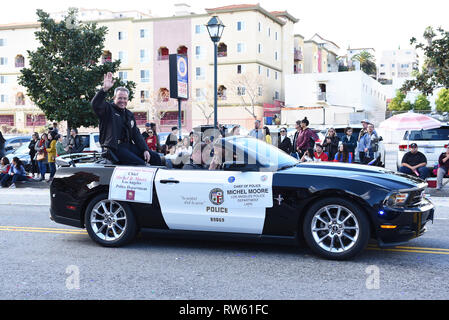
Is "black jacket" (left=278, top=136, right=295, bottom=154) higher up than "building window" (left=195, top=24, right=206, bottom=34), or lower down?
lower down

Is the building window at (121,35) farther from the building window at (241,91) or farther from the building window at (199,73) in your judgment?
the building window at (241,91)

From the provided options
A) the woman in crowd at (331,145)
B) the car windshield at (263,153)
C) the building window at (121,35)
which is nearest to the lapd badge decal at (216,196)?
the car windshield at (263,153)

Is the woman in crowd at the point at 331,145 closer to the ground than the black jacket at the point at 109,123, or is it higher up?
closer to the ground

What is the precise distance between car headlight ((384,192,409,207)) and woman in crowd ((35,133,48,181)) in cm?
1323

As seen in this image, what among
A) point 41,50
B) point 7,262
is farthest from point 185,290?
point 41,50

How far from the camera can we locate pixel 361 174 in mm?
5910

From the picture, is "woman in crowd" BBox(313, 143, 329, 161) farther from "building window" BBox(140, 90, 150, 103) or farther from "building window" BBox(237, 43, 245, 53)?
"building window" BBox(140, 90, 150, 103)

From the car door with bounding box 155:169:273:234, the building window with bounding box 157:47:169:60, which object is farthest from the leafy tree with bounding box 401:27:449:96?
the building window with bounding box 157:47:169:60

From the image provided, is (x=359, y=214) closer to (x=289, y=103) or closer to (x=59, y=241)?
(x=59, y=241)

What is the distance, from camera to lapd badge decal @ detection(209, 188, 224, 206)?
616 centimetres

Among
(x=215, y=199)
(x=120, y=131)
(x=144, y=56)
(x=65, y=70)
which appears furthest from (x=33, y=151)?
(x=144, y=56)

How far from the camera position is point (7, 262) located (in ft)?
19.8

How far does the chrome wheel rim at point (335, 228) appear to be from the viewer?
570 cm

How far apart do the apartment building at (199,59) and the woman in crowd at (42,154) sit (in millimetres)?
39759
